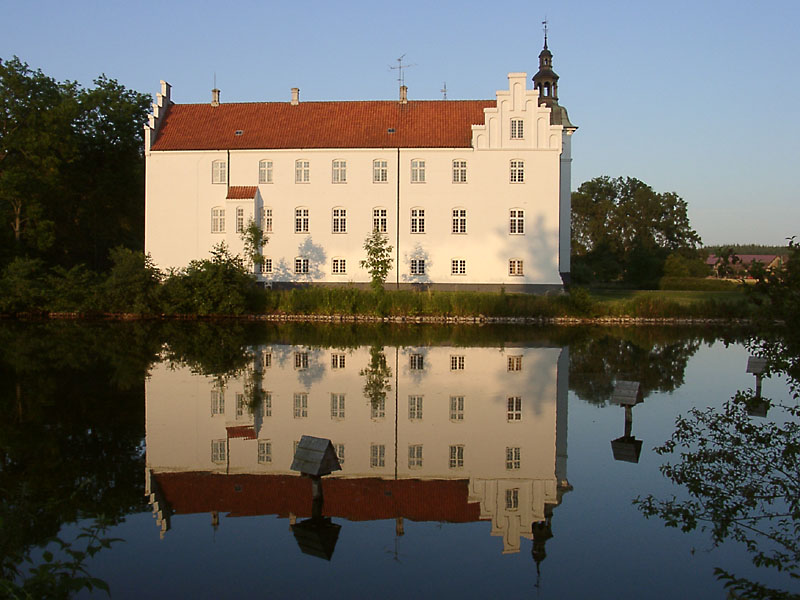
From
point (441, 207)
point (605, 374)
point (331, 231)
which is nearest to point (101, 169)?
point (331, 231)

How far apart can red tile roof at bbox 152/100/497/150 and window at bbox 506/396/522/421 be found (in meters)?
26.3

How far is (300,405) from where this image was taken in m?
12.1

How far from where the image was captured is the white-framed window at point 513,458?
8749mm

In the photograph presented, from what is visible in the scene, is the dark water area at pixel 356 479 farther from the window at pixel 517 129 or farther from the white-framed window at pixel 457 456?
the window at pixel 517 129

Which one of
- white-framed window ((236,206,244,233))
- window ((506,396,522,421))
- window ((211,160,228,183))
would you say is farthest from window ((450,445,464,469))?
window ((211,160,228,183))

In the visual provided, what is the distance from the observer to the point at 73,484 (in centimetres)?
776

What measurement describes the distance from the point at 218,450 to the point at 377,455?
2092 mm

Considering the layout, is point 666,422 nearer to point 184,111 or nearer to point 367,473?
point 367,473

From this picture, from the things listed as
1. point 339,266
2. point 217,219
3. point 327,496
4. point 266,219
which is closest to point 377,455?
point 327,496

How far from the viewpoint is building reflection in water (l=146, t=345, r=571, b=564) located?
742 cm

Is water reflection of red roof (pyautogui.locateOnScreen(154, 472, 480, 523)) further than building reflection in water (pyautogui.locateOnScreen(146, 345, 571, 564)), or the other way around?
building reflection in water (pyautogui.locateOnScreen(146, 345, 571, 564))

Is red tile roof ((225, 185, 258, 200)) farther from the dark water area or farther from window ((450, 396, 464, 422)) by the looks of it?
window ((450, 396, 464, 422))

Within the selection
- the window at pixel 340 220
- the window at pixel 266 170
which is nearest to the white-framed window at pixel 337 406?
the window at pixel 340 220

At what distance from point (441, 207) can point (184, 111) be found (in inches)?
621
